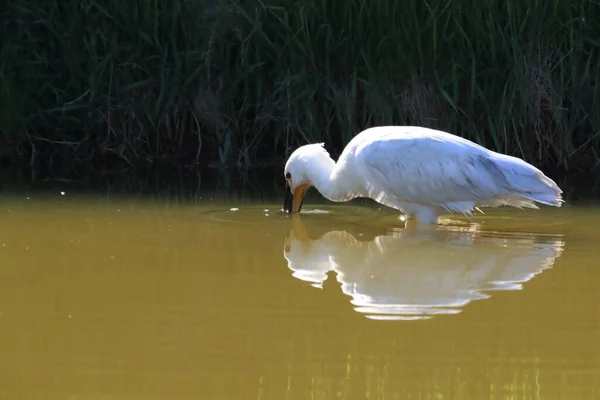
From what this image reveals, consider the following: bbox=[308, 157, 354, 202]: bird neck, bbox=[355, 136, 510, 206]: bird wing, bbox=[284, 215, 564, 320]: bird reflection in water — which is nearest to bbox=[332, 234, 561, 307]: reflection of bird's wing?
bbox=[284, 215, 564, 320]: bird reflection in water

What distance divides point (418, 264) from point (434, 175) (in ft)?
5.27

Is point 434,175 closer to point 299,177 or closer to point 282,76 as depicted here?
point 299,177

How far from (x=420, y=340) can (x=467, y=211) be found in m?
3.33

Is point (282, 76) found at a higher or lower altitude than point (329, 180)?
higher

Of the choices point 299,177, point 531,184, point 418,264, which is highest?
point 531,184

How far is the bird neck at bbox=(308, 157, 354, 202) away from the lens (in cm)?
775

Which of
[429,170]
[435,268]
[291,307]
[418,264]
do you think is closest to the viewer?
[291,307]

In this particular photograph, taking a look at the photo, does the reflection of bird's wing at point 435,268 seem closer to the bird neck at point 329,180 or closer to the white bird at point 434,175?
the white bird at point 434,175

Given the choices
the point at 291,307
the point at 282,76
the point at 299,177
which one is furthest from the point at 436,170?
the point at 291,307

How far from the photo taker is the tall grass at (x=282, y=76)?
9094mm

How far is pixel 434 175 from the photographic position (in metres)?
7.36

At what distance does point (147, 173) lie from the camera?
31.4 ft

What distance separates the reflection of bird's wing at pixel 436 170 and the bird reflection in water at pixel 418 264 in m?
0.23

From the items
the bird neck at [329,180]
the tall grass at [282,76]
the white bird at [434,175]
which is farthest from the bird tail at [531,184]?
the tall grass at [282,76]
